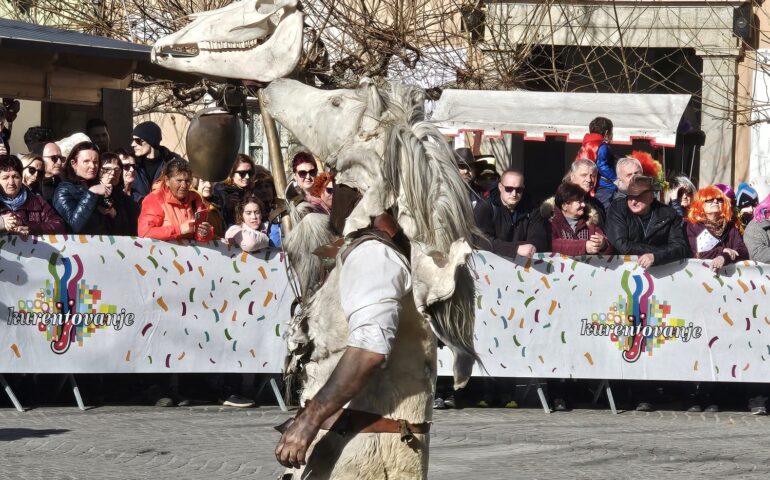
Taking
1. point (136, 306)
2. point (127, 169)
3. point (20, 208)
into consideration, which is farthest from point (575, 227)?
Answer: point (20, 208)

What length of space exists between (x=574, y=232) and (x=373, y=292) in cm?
761

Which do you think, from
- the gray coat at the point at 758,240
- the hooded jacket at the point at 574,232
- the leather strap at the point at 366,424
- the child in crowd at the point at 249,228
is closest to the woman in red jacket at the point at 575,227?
the hooded jacket at the point at 574,232

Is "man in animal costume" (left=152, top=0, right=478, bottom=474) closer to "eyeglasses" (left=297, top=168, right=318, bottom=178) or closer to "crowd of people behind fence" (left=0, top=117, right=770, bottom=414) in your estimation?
"crowd of people behind fence" (left=0, top=117, right=770, bottom=414)

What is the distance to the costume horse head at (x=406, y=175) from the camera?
3.90 metres

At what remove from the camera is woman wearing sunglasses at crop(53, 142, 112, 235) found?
10.5m

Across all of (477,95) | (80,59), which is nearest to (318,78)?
(477,95)

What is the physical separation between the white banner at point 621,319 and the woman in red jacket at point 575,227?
0.24 meters

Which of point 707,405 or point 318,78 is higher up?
point 318,78

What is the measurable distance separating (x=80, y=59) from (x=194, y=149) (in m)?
9.97

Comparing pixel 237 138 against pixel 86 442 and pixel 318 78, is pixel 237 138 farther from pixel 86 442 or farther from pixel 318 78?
pixel 318 78

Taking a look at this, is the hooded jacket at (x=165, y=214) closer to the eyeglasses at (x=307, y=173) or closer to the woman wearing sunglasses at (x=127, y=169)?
the eyeglasses at (x=307, y=173)

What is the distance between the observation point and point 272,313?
419 inches

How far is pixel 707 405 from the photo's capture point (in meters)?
11.5

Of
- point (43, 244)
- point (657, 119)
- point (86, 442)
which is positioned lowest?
point (86, 442)
